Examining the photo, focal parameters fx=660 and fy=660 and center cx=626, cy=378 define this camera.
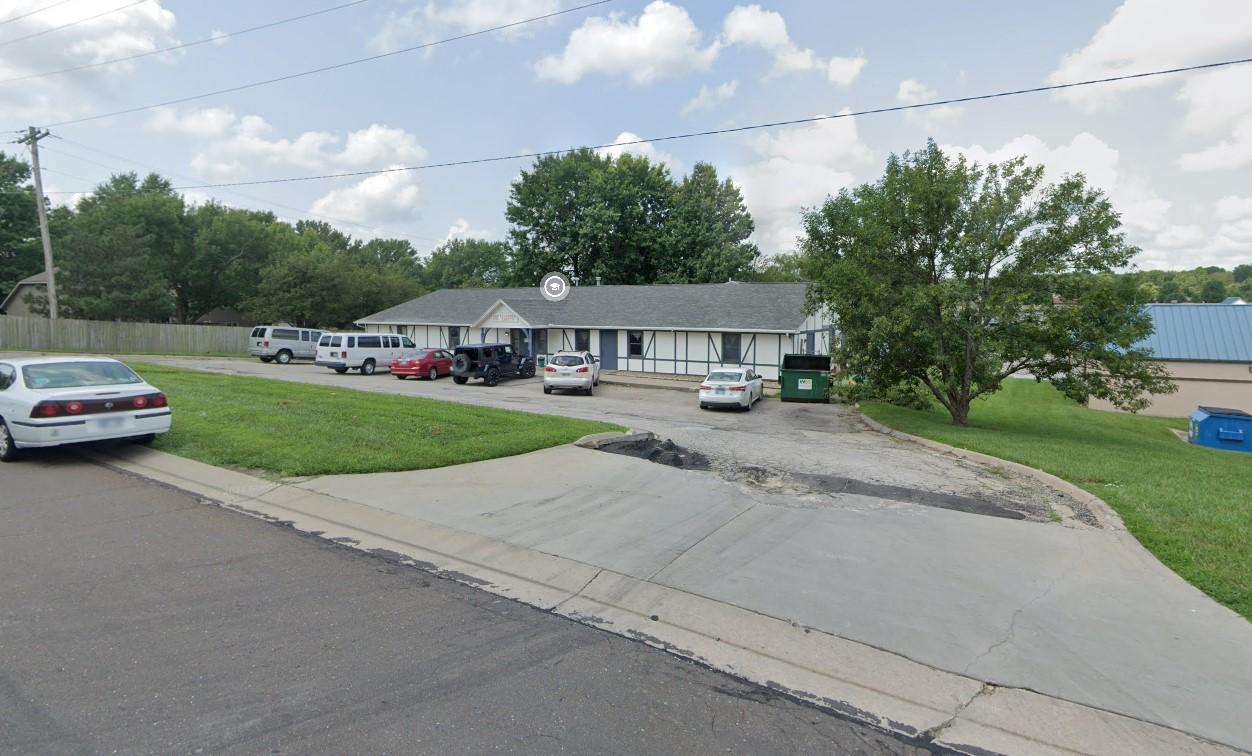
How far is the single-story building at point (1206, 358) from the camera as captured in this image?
30.6 meters

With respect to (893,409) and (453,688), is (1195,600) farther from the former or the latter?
(893,409)

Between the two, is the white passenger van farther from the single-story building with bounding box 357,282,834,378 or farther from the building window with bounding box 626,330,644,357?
the building window with bounding box 626,330,644,357

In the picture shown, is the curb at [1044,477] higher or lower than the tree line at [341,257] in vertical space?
lower

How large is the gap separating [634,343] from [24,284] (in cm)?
4364

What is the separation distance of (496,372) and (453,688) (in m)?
24.1

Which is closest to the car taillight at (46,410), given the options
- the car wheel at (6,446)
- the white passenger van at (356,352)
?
the car wheel at (6,446)

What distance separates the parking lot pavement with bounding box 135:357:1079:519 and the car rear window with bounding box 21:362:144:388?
900cm

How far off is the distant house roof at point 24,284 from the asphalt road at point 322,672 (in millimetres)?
52131

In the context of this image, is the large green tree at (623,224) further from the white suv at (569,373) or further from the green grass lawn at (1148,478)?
the green grass lawn at (1148,478)

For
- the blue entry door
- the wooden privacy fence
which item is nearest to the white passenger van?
the blue entry door

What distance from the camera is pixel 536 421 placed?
42.9 feet

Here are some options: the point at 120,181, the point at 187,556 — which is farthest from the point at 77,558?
the point at 120,181

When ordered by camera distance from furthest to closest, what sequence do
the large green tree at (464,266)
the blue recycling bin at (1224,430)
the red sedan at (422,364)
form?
the large green tree at (464,266) → the red sedan at (422,364) → the blue recycling bin at (1224,430)

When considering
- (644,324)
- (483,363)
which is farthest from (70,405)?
(644,324)
